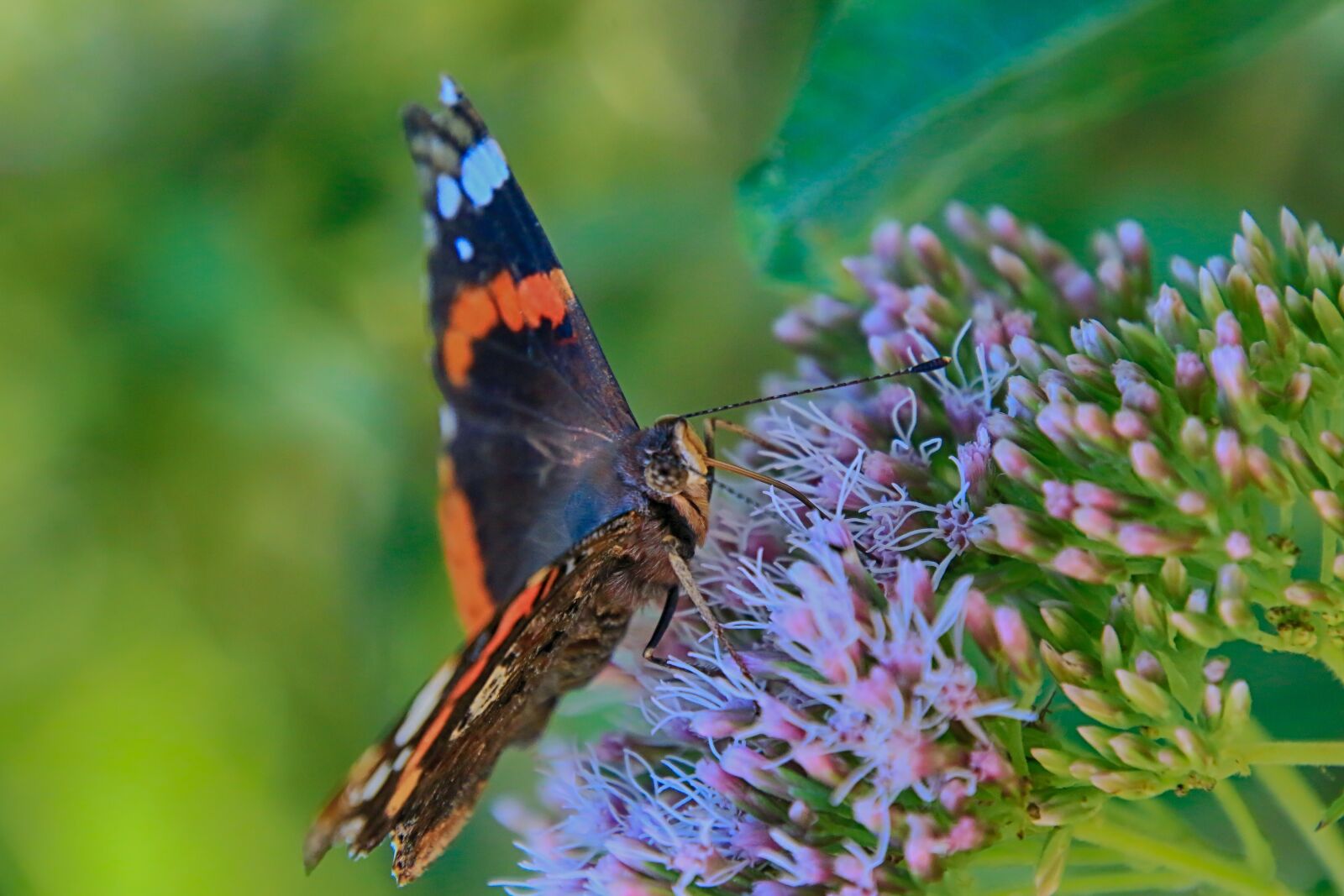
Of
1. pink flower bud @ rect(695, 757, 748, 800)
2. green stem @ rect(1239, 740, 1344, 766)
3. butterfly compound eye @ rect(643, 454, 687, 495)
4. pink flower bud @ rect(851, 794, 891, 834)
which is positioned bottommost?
green stem @ rect(1239, 740, 1344, 766)

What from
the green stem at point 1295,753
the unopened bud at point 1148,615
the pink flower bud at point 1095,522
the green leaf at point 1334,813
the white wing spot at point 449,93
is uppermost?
the white wing spot at point 449,93

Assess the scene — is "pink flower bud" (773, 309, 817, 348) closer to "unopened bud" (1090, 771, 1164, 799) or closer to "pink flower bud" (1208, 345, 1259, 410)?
"pink flower bud" (1208, 345, 1259, 410)

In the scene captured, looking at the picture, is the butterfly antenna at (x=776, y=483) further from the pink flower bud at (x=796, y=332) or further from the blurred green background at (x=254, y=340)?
the blurred green background at (x=254, y=340)

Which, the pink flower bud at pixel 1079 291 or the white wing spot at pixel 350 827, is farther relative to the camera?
the pink flower bud at pixel 1079 291

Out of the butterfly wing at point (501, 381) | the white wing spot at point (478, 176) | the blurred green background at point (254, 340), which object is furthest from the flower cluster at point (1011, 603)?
the blurred green background at point (254, 340)

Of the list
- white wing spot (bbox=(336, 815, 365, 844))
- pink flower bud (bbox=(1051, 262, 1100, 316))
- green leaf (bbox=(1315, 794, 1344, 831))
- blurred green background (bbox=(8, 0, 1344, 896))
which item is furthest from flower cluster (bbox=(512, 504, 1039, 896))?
blurred green background (bbox=(8, 0, 1344, 896))

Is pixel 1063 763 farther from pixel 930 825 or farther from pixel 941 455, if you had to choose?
pixel 941 455
